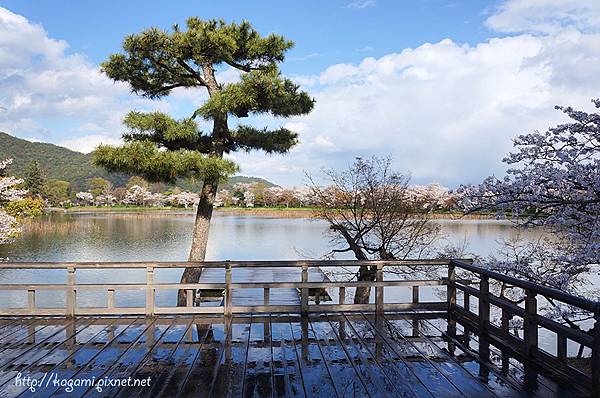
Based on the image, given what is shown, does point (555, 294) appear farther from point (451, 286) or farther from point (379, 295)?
point (379, 295)

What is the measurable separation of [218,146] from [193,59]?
1403 mm

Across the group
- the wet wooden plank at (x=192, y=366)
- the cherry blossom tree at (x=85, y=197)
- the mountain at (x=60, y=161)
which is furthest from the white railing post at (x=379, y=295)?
the cherry blossom tree at (x=85, y=197)

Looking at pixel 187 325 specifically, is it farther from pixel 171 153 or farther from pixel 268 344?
A: pixel 171 153

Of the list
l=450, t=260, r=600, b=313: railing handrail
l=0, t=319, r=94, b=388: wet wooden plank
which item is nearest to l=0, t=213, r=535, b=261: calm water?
l=0, t=319, r=94, b=388: wet wooden plank

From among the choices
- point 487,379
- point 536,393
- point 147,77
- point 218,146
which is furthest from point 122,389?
point 147,77

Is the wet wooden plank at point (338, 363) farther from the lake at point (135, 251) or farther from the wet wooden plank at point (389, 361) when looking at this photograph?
the lake at point (135, 251)

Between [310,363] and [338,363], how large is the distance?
224mm

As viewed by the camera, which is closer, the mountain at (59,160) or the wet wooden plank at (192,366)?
the wet wooden plank at (192,366)

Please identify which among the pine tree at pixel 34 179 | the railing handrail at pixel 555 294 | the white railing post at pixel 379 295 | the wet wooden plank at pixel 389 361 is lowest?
the wet wooden plank at pixel 389 361

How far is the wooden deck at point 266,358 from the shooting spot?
10.1 feet

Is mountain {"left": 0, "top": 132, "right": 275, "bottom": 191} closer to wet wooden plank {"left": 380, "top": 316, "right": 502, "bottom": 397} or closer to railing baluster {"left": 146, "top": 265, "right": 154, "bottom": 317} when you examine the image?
railing baluster {"left": 146, "top": 265, "right": 154, "bottom": 317}

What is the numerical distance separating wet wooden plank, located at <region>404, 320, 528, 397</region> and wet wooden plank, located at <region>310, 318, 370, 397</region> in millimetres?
870

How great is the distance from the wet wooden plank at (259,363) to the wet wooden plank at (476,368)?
150 cm

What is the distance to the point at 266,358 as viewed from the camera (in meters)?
3.72
